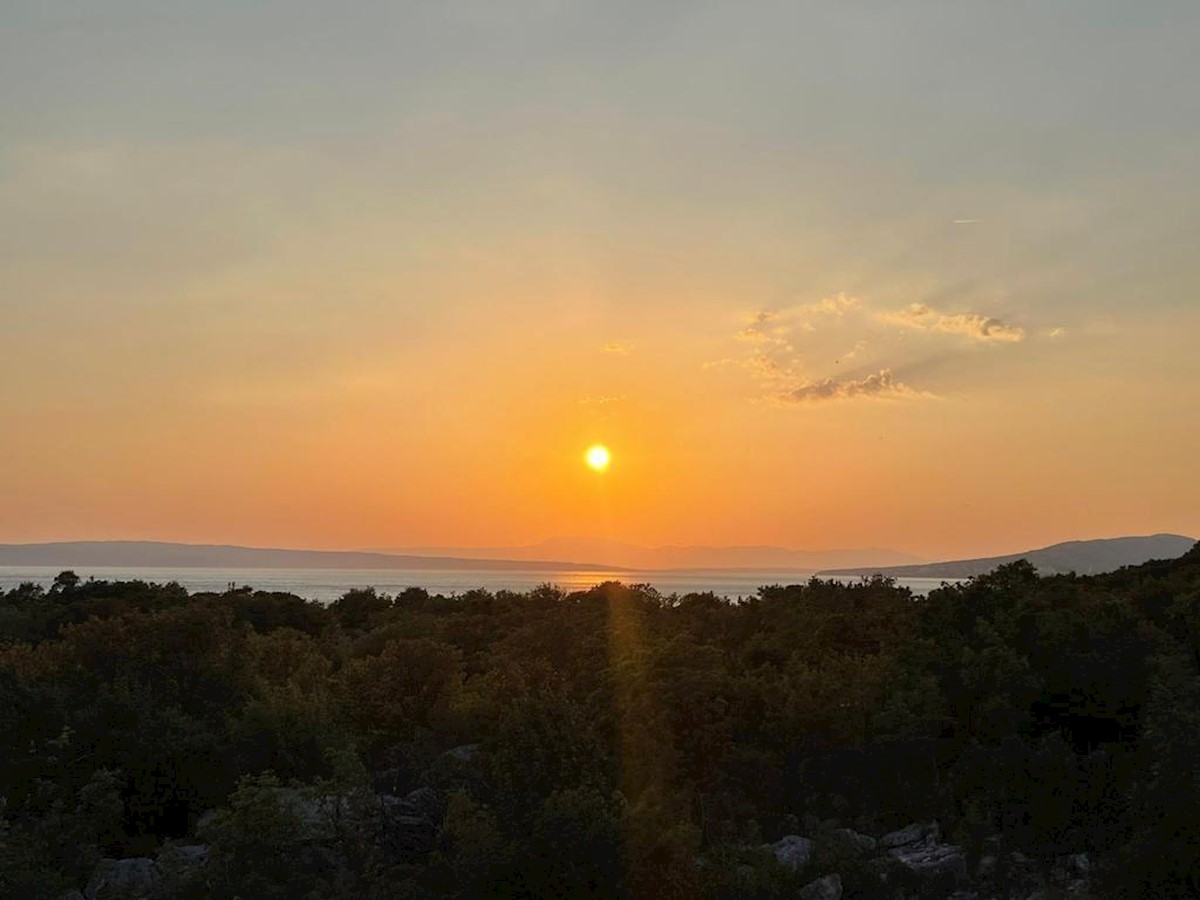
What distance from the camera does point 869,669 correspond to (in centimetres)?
3041

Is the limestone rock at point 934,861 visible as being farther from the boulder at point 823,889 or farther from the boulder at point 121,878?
the boulder at point 121,878

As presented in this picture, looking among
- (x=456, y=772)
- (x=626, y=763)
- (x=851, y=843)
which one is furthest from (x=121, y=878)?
(x=851, y=843)

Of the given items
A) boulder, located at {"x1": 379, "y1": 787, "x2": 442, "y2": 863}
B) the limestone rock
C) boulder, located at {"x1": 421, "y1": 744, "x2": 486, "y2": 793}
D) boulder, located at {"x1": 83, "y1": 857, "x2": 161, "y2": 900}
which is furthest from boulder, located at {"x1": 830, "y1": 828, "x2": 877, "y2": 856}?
boulder, located at {"x1": 83, "y1": 857, "x2": 161, "y2": 900}

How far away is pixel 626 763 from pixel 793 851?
5687mm

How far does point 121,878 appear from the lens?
19.0 m

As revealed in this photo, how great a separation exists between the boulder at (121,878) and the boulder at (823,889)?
11.9 m

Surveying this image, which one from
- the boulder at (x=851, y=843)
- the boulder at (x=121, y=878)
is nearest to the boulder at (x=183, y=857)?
the boulder at (x=121, y=878)

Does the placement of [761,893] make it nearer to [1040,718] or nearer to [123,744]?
[1040,718]

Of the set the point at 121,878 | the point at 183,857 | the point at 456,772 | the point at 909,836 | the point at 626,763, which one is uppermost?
the point at 456,772

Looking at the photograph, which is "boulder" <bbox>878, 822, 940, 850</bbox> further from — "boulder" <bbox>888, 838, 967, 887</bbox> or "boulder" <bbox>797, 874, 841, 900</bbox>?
"boulder" <bbox>797, 874, 841, 900</bbox>

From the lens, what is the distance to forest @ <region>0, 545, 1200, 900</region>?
52.8 ft

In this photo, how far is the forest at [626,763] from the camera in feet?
52.8

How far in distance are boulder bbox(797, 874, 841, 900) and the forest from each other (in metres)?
0.05

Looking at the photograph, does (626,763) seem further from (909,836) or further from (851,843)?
(909,836)
